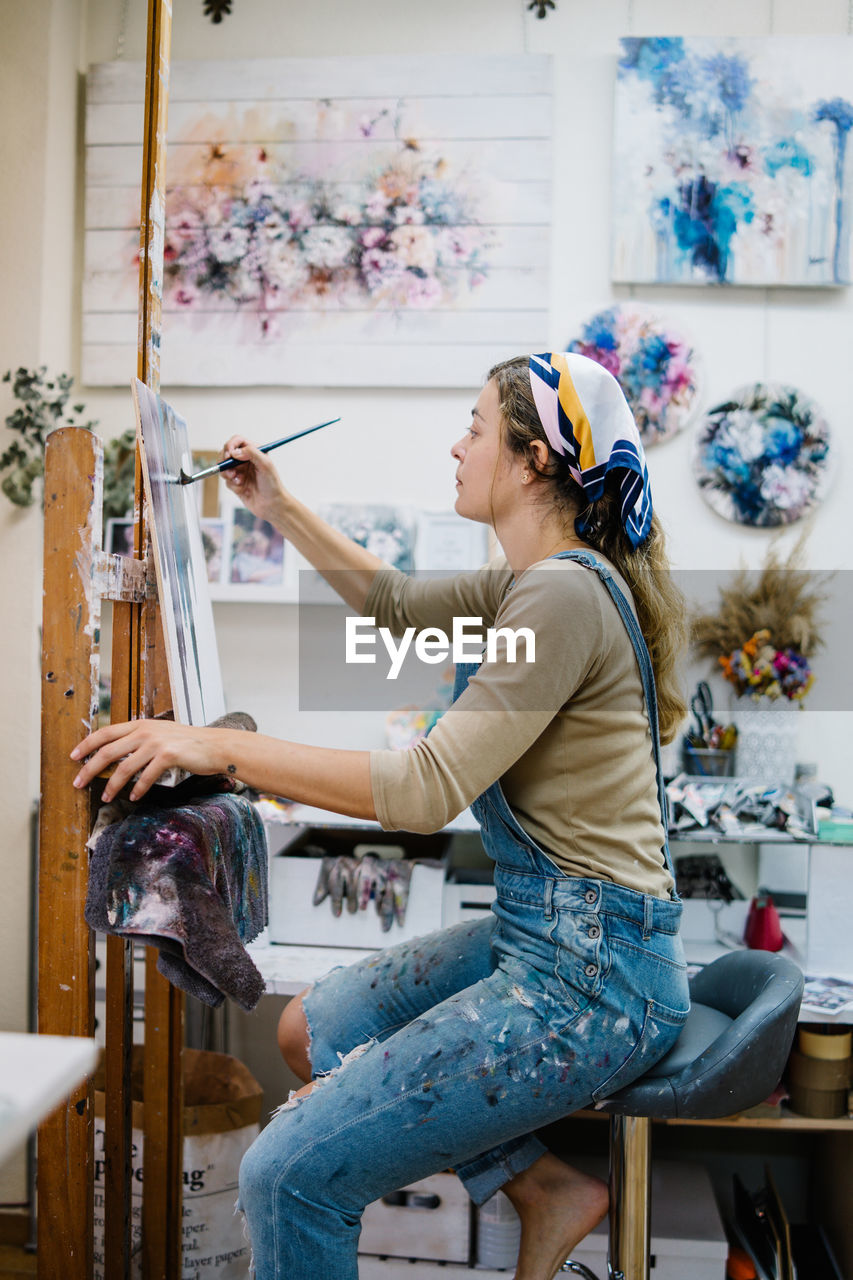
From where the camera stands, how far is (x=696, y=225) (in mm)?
2342

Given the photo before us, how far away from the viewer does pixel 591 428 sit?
4.44 feet

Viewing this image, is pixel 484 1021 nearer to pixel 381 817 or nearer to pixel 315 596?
pixel 381 817

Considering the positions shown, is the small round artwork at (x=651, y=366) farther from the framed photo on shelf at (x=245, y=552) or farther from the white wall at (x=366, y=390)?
the framed photo on shelf at (x=245, y=552)

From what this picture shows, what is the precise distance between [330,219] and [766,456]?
1203 mm

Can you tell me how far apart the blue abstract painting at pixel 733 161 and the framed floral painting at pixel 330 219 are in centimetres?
22

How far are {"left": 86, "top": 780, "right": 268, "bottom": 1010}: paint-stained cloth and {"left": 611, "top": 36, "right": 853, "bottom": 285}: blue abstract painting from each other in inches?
69.6

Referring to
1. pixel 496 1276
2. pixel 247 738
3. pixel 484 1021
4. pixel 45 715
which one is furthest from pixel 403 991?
pixel 496 1276

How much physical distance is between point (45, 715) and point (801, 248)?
6.63 feet

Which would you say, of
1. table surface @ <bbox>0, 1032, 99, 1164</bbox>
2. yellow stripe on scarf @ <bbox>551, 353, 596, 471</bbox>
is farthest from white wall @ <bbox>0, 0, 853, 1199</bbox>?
table surface @ <bbox>0, 1032, 99, 1164</bbox>

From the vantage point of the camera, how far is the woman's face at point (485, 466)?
56.4 inches

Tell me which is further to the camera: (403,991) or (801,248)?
(801,248)

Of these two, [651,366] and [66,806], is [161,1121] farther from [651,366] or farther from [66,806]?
[651,366]

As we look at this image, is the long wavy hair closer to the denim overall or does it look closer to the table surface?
the denim overall

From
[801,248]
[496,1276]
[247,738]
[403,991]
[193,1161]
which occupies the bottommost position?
[496,1276]
